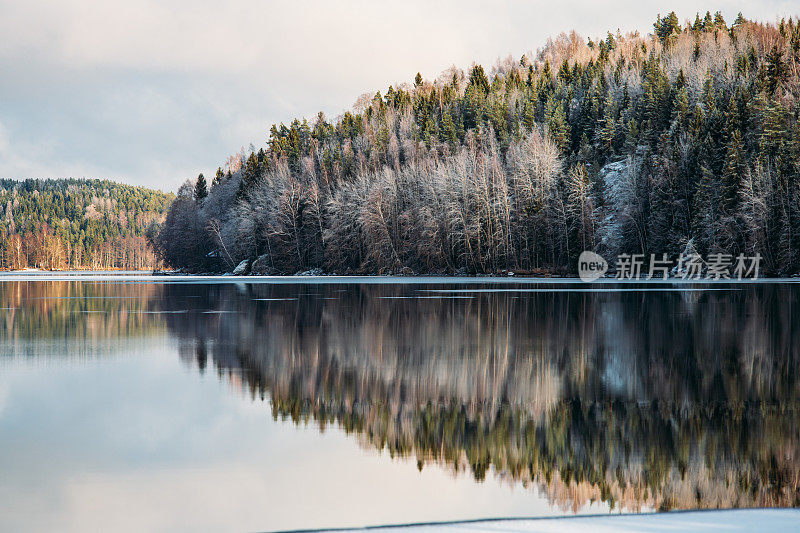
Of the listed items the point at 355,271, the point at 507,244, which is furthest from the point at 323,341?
the point at 355,271

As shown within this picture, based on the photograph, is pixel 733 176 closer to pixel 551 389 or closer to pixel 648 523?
pixel 551 389

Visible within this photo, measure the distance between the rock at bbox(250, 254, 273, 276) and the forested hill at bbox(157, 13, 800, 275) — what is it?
0.20m

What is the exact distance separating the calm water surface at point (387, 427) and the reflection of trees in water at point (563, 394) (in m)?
0.04

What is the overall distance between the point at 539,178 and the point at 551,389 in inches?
3081

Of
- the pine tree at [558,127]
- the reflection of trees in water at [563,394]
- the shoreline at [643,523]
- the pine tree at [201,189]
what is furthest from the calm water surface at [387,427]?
the pine tree at [201,189]

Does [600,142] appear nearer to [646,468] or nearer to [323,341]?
[323,341]

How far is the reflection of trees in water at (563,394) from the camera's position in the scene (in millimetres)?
8023

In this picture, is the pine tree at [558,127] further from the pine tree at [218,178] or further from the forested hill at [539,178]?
the pine tree at [218,178]

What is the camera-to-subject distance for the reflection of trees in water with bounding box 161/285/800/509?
802 cm

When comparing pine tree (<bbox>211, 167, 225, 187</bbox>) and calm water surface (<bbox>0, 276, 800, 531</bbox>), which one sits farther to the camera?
pine tree (<bbox>211, 167, 225, 187</bbox>)

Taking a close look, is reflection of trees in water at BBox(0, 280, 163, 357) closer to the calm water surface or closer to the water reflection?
the water reflection

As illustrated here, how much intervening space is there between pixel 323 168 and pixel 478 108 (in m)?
28.2

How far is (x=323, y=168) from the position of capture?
118750mm

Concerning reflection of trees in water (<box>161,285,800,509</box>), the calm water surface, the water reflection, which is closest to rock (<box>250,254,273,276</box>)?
the water reflection
